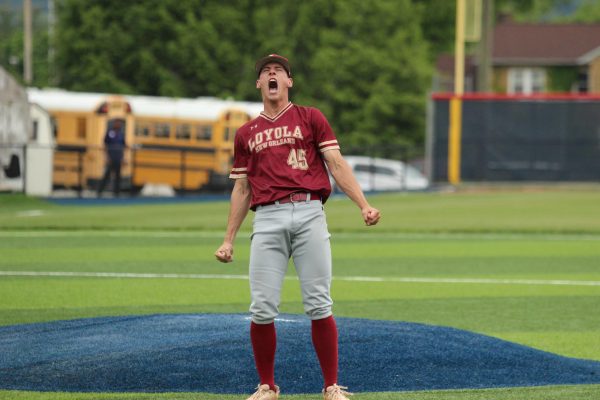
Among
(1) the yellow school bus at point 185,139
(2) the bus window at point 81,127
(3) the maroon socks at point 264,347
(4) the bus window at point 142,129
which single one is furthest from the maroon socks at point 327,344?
(4) the bus window at point 142,129

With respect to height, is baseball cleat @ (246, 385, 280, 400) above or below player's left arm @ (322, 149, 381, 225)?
below

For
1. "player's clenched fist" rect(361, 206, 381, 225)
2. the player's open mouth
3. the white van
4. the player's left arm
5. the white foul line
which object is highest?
the player's open mouth

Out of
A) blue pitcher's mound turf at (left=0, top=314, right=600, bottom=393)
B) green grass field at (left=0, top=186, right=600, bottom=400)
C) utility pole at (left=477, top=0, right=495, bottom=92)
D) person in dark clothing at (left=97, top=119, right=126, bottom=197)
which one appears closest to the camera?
blue pitcher's mound turf at (left=0, top=314, right=600, bottom=393)

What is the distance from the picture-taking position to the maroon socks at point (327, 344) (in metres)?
7.36

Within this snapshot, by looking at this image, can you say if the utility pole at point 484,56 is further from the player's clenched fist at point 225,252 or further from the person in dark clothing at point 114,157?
the player's clenched fist at point 225,252

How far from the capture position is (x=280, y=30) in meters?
53.8

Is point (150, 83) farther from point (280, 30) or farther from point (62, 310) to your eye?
point (62, 310)

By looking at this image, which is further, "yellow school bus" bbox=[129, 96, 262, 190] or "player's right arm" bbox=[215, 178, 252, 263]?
"yellow school bus" bbox=[129, 96, 262, 190]

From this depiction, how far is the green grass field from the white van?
366 inches

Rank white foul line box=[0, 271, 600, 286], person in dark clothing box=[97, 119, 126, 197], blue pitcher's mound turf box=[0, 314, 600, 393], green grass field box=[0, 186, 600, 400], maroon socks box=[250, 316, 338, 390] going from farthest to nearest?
person in dark clothing box=[97, 119, 126, 197], white foul line box=[0, 271, 600, 286], green grass field box=[0, 186, 600, 400], blue pitcher's mound turf box=[0, 314, 600, 393], maroon socks box=[250, 316, 338, 390]

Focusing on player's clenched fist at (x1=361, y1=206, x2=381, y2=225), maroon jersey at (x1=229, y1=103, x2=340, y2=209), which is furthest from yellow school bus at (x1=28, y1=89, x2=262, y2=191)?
player's clenched fist at (x1=361, y1=206, x2=381, y2=225)

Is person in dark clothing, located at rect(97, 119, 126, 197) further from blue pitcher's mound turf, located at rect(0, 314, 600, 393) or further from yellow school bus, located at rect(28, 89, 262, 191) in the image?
blue pitcher's mound turf, located at rect(0, 314, 600, 393)

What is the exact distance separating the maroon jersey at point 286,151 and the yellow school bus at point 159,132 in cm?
2881

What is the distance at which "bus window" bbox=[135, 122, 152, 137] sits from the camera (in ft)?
129
